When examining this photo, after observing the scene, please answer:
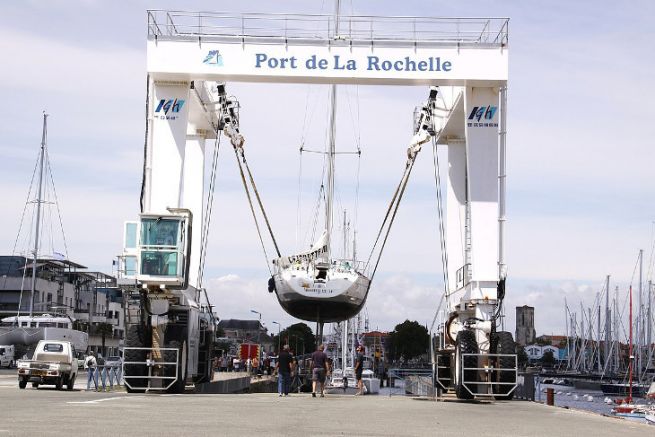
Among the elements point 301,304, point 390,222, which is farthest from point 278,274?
point 390,222

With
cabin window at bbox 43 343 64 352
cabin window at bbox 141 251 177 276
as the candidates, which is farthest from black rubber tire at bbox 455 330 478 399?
cabin window at bbox 43 343 64 352

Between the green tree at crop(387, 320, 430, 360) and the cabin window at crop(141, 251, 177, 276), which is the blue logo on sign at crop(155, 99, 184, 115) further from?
the green tree at crop(387, 320, 430, 360)

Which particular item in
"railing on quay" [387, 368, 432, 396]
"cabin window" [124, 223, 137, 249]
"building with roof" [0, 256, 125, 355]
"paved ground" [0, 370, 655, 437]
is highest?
"building with roof" [0, 256, 125, 355]

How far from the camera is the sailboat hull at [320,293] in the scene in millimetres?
44125

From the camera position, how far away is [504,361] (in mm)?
28297

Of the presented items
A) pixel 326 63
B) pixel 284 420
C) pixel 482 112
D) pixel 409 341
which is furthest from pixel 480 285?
pixel 409 341

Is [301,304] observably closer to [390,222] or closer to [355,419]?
[390,222]

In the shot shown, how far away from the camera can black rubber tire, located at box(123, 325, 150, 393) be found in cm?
2834

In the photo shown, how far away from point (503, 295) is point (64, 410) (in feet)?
48.2

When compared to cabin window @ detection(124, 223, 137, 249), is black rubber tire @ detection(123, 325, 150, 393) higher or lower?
lower

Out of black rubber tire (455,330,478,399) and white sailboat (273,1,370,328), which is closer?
black rubber tire (455,330,478,399)

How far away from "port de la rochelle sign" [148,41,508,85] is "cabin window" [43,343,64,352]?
37.5 feet

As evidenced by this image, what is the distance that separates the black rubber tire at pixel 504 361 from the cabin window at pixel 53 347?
15.7 metres

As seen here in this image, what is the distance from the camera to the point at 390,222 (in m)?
40.2
